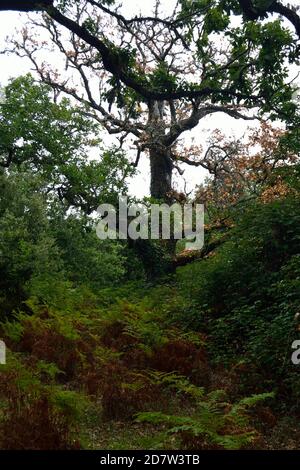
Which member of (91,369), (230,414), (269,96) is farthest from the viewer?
(269,96)

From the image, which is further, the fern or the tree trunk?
the tree trunk

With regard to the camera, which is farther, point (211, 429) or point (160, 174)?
point (160, 174)

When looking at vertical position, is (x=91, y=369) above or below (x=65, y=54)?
below

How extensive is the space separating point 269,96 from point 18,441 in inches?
350

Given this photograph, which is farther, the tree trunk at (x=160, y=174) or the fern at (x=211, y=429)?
the tree trunk at (x=160, y=174)

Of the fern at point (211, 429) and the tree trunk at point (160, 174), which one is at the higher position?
the tree trunk at point (160, 174)

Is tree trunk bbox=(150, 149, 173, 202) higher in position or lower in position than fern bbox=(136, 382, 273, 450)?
higher

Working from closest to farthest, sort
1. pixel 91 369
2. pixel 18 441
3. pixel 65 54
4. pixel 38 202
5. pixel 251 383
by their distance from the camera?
pixel 18 441, pixel 251 383, pixel 91 369, pixel 38 202, pixel 65 54

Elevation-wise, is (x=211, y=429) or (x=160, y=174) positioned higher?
(x=160, y=174)

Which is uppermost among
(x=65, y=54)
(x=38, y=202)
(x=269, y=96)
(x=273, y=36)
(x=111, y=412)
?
(x=65, y=54)

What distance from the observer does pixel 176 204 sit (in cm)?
1962
